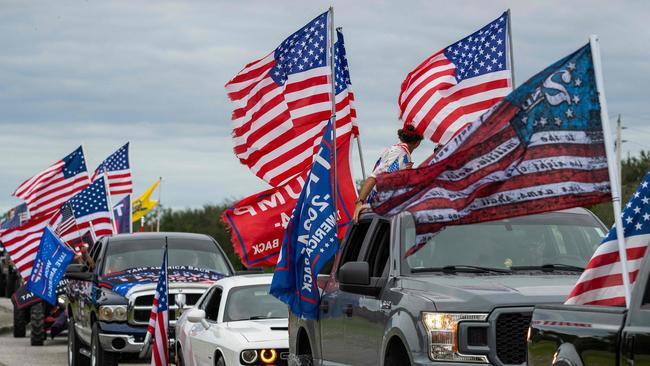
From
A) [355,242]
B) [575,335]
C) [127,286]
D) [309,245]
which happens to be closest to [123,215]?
[127,286]

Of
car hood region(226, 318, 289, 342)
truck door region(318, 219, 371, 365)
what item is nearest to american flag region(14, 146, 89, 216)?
car hood region(226, 318, 289, 342)

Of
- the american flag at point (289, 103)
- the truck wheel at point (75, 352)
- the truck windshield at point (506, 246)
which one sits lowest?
the truck wheel at point (75, 352)

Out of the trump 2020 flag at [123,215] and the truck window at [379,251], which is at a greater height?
the trump 2020 flag at [123,215]

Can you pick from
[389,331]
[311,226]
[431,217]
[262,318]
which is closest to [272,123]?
[262,318]

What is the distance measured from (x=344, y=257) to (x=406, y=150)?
1.65m

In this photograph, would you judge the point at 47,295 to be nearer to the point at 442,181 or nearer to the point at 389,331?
the point at 389,331

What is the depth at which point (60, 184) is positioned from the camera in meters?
29.2

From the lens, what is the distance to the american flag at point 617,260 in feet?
25.1

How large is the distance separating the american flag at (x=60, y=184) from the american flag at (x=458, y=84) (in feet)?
42.5

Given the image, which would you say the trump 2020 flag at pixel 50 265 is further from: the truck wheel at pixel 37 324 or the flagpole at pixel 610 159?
the flagpole at pixel 610 159

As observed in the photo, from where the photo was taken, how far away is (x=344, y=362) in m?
11.7

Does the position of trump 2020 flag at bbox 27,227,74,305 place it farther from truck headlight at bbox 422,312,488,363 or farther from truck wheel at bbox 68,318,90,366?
truck headlight at bbox 422,312,488,363

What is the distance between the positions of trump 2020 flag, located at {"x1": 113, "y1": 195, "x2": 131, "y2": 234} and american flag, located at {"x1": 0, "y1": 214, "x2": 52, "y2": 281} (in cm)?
337

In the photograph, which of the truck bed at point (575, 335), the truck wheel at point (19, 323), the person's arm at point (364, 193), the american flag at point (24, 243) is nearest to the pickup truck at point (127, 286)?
the person's arm at point (364, 193)
